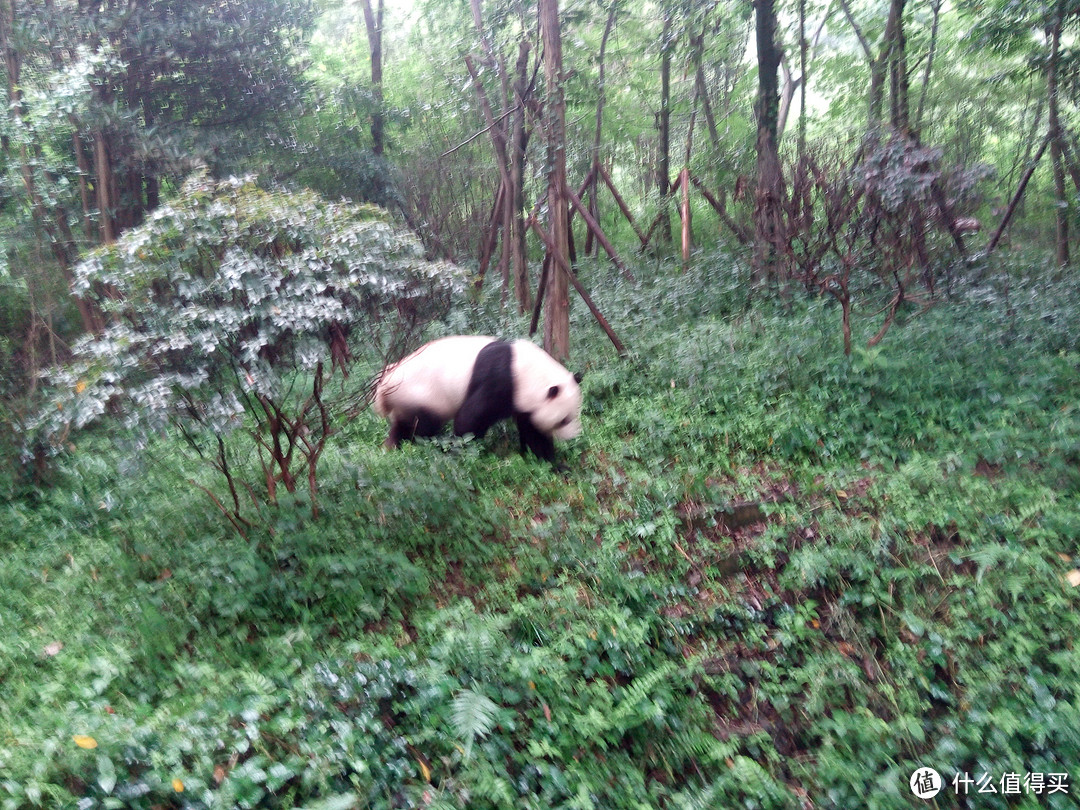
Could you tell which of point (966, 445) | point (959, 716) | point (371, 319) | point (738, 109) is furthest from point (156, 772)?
point (738, 109)

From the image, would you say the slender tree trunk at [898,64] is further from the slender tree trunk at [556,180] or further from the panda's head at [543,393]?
the panda's head at [543,393]

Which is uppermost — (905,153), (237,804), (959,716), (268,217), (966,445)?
(905,153)

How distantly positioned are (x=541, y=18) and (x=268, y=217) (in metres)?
4.84

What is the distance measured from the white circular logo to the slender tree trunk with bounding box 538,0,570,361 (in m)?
5.54

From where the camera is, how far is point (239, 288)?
3984mm

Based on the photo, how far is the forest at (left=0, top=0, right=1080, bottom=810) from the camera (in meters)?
3.24

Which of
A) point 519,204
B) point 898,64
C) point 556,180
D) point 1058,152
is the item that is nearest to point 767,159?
point 519,204

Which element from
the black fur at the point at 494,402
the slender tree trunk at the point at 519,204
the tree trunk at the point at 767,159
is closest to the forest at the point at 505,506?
the tree trunk at the point at 767,159

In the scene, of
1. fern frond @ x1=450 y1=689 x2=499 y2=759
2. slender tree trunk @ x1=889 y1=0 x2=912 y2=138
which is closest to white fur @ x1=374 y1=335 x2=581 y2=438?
fern frond @ x1=450 y1=689 x2=499 y2=759

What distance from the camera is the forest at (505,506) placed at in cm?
324

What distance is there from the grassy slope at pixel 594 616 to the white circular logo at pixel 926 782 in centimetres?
6

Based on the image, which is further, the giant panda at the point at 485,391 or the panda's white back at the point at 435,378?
the panda's white back at the point at 435,378

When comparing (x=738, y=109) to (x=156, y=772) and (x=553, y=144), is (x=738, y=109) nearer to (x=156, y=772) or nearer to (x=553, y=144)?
(x=553, y=144)

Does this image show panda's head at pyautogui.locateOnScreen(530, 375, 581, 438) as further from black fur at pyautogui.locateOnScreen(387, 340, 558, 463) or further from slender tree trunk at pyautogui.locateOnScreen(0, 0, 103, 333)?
slender tree trunk at pyautogui.locateOnScreen(0, 0, 103, 333)
